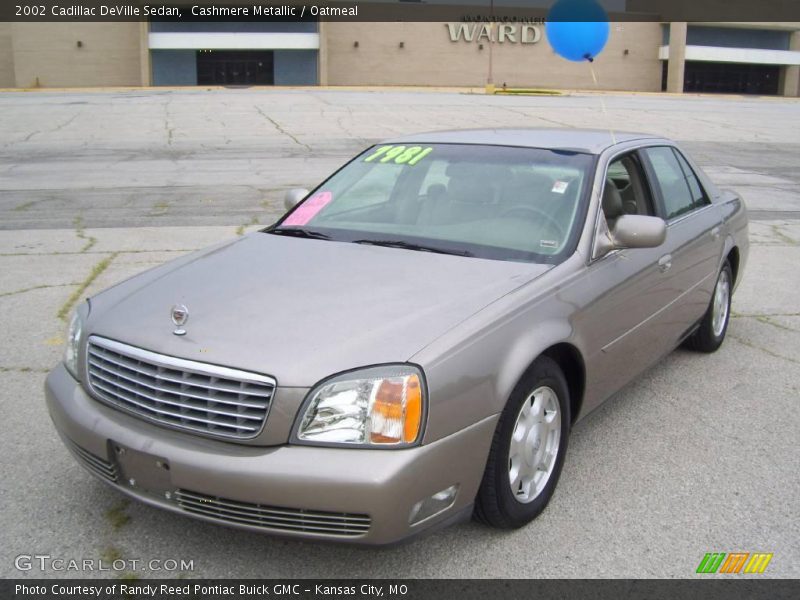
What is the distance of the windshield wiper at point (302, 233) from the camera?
3.89 metres

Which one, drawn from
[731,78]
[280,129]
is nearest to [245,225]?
[280,129]

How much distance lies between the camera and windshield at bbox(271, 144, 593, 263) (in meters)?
3.67

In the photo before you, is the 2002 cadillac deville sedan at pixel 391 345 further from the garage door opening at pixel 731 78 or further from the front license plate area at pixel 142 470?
the garage door opening at pixel 731 78

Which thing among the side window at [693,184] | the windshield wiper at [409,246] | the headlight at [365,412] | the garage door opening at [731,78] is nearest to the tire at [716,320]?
the side window at [693,184]

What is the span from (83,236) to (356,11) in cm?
4704

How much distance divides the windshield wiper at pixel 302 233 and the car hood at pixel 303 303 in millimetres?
107

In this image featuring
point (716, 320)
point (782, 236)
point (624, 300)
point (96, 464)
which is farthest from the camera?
point (782, 236)

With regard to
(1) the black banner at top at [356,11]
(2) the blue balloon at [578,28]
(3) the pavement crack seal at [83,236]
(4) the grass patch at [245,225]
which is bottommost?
(3) the pavement crack seal at [83,236]

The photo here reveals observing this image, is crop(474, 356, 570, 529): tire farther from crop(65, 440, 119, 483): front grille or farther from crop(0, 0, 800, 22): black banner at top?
crop(0, 0, 800, 22): black banner at top

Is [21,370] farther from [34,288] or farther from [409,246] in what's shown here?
[409,246]

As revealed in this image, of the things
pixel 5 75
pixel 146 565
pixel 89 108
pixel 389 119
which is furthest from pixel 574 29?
pixel 5 75

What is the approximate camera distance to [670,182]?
→ 187 inches

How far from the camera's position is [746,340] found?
5.66 metres

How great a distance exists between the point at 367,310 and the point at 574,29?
3.28 metres
